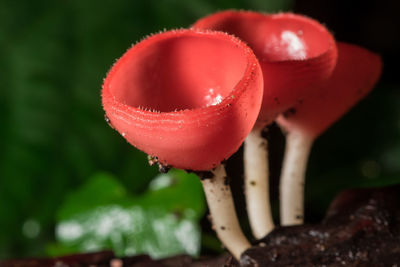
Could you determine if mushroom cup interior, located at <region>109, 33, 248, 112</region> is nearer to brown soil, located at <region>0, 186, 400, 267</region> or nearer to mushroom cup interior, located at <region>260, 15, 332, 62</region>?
mushroom cup interior, located at <region>260, 15, 332, 62</region>

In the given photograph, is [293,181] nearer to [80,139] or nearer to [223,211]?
[223,211]

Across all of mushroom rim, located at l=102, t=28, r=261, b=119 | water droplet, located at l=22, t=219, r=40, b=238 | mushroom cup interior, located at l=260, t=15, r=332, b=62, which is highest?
mushroom rim, located at l=102, t=28, r=261, b=119

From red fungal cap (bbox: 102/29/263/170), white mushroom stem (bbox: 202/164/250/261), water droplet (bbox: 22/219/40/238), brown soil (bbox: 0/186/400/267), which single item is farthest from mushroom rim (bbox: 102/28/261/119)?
water droplet (bbox: 22/219/40/238)

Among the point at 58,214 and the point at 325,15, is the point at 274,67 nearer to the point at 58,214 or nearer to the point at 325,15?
the point at 58,214

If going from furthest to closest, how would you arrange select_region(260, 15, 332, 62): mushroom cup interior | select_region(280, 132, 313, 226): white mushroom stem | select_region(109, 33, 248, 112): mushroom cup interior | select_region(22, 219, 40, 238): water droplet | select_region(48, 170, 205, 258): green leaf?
1. select_region(22, 219, 40, 238): water droplet
2. select_region(48, 170, 205, 258): green leaf
3. select_region(280, 132, 313, 226): white mushroom stem
4. select_region(260, 15, 332, 62): mushroom cup interior
5. select_region(109, 33, 248, 112): mushroom cup interior

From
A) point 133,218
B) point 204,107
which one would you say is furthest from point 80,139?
point 204,107

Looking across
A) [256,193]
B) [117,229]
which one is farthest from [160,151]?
[117,229]
